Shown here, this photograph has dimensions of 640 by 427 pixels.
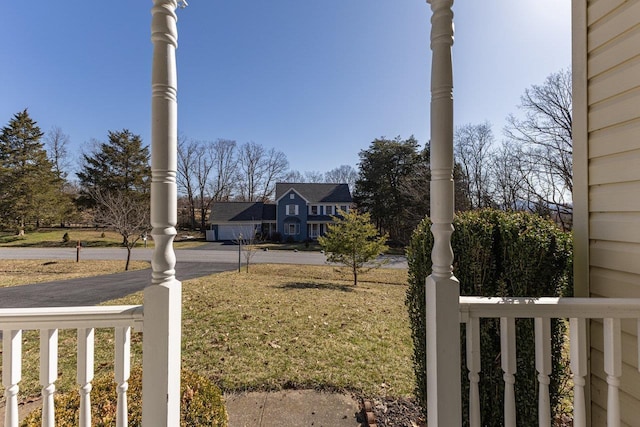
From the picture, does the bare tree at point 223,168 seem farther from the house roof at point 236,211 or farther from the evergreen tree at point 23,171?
the evergreen tree at point 23,171

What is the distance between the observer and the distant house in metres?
21.5

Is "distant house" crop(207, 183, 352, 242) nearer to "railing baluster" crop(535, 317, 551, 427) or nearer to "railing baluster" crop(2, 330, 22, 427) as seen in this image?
"railing baluster" crop(535, 317, 551, 427)

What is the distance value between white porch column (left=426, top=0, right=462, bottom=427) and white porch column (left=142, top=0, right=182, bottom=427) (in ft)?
3.54

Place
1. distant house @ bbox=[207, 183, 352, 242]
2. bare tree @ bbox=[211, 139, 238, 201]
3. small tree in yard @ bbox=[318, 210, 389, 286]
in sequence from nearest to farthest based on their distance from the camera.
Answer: small tree in yard @ bbox=[318, 210, 389, 286]
bare tree @ bbox=[211, 139, 238, 201]
distant house @ bbox=[207, 183, 352, 242]

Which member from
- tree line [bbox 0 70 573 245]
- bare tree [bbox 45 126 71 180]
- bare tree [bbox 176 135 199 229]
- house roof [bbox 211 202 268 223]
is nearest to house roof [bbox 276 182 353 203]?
house roof [bbox 211 202 268 223]

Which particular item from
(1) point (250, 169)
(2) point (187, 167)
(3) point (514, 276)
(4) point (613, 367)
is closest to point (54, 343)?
(4) point (613, 367)

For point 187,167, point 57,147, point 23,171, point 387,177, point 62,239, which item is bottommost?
point 62,239

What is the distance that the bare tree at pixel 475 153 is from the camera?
10.5 metres

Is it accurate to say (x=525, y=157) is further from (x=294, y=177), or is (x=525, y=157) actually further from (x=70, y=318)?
(x=294, y=177)

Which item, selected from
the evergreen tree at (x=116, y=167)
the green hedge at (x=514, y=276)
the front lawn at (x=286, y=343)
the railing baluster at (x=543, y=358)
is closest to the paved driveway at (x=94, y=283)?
the front lawn at (x=286, y=343)

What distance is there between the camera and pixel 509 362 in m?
1.17

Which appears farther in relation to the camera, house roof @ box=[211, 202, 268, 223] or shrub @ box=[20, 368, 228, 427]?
house roof @ box=[211, 202, 268, 223]

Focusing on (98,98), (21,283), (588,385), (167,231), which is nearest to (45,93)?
(98,98)

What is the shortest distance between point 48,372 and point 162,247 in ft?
2.20
